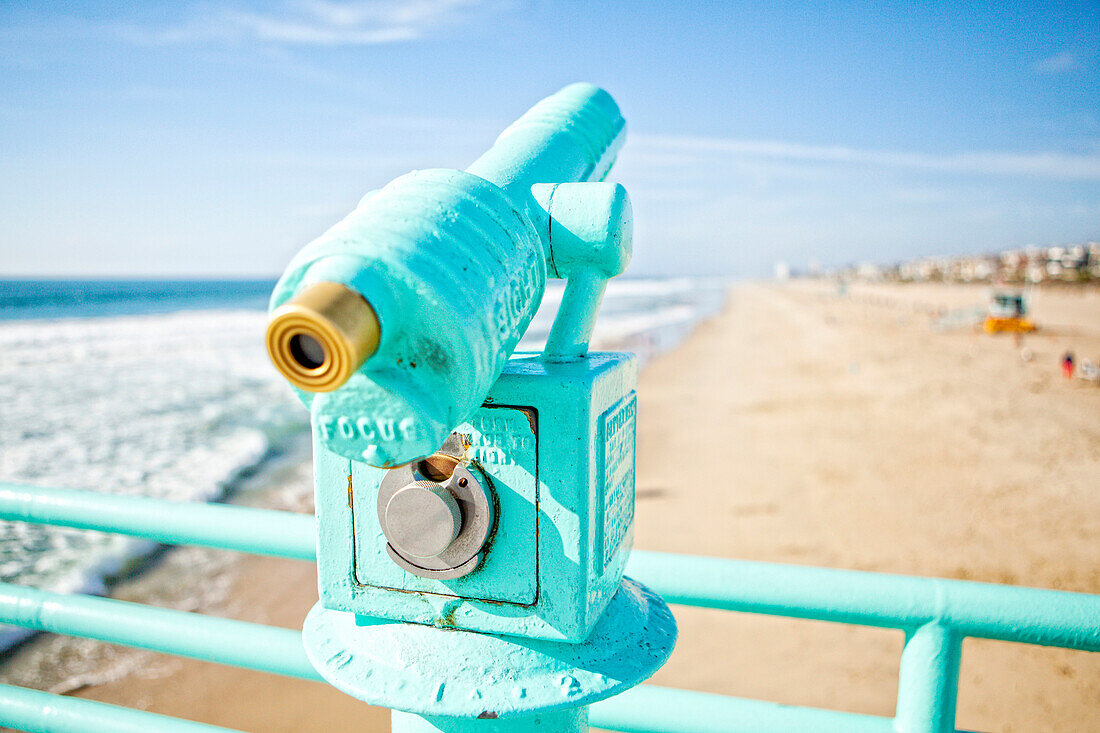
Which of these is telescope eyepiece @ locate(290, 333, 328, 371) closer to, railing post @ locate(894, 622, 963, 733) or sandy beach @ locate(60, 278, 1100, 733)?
railing post @ locate(894, 622, 963, 733)

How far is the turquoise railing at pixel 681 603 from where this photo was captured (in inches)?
37.6

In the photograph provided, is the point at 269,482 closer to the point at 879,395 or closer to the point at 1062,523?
the point at 1062,523

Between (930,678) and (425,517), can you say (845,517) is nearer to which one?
(930,678)

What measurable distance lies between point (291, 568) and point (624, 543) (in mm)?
6540

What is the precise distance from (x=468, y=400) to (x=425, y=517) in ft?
0.61

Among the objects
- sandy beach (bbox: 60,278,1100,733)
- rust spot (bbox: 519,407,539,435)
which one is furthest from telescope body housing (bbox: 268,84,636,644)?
sandy beach (bbox: 60,278,1100,733)

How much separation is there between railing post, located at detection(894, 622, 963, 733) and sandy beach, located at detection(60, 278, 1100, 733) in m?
4.24

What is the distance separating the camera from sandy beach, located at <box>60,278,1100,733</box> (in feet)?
16.5

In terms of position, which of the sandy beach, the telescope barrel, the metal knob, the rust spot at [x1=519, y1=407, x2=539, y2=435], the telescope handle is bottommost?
the sandy beach

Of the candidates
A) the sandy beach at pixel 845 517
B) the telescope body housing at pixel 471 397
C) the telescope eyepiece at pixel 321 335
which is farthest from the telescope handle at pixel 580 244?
the sandy beach at pixel 845 517

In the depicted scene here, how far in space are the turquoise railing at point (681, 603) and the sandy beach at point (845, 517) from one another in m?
3.64

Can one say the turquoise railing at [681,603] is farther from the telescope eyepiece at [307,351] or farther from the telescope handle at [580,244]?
the telescope eyepiece at [307,351]

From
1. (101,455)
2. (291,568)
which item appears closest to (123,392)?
(101,455)

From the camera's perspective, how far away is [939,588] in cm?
97
